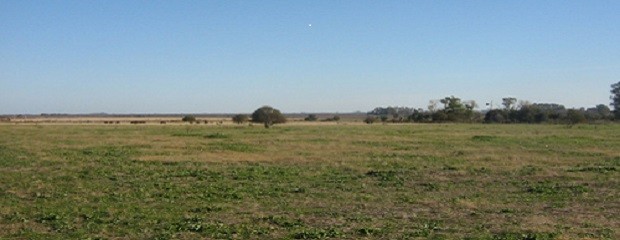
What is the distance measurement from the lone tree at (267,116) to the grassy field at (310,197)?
64516mm

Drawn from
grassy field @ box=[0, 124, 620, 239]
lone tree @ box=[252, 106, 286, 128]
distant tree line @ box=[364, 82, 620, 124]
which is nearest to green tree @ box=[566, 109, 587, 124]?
distant tree line @ box=[364, 82, 620, 124]

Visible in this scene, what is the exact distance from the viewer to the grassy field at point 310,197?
11.5 meters

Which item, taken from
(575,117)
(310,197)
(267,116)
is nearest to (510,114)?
(575,117)

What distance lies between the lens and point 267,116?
93625mm

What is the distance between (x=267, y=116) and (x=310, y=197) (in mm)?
77845

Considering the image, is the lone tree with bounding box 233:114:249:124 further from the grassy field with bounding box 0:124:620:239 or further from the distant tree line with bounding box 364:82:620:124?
the grassy field with bounding box 0:124:620:239

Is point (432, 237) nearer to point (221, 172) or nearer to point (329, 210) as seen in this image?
point (329, 210)

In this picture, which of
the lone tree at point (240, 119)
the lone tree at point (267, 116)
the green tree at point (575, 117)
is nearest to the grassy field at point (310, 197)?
the lone tree at point (267, 116)

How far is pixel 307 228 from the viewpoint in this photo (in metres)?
11.7

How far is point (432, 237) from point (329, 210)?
3497mm

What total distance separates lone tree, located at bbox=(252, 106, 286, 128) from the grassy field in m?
64.5

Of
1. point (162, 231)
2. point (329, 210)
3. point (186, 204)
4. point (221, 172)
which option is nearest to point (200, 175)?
point (221, 172)

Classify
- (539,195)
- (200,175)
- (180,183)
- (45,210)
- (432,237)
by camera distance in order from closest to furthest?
(432,237) → (45,210) → (539,195) → (180,183) → (200,175)

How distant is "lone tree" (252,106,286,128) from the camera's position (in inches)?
3684
